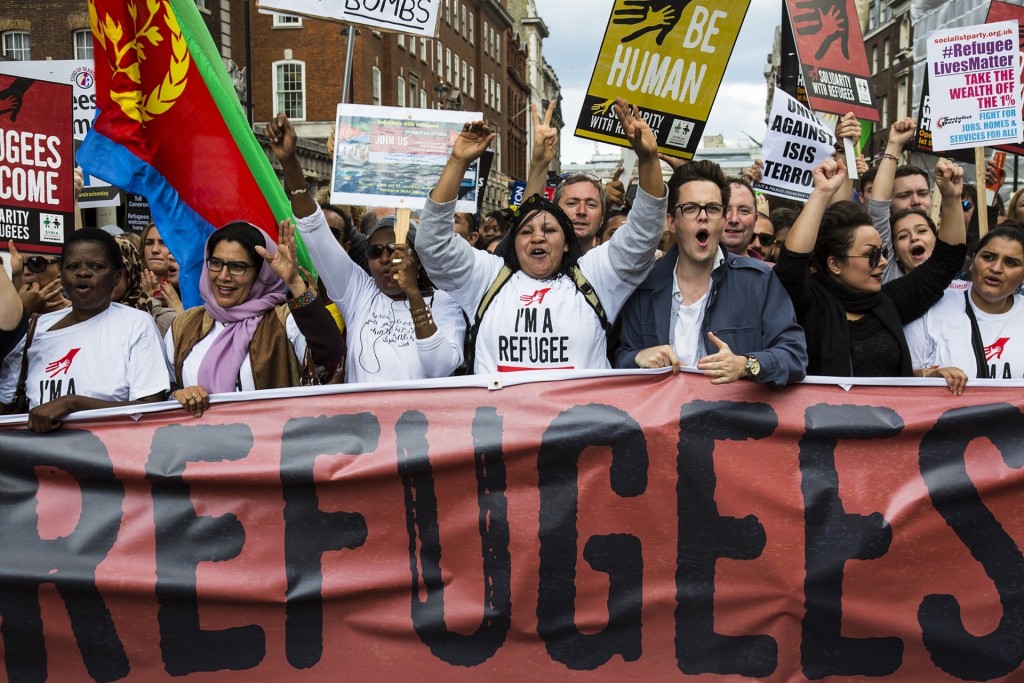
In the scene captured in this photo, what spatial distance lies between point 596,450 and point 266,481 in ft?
3.88

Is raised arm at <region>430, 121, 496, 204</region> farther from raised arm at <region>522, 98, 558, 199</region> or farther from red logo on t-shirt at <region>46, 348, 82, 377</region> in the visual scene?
red logo on t-shirt at <region>46, 348, 82, 377</region>

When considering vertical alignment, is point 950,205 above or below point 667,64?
below

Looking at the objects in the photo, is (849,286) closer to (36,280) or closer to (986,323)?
(986,323)

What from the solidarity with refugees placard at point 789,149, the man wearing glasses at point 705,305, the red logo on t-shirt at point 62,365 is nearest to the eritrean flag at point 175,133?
the red logo on t-shirt at point 62,365

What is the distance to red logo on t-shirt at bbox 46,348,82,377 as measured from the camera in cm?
398

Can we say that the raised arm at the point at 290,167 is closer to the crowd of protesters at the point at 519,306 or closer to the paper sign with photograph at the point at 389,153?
the crowd of protesters at the point at 519,306

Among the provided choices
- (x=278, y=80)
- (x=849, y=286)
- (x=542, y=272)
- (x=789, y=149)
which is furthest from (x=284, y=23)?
(x=849, y=286)

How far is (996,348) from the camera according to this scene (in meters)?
4.14

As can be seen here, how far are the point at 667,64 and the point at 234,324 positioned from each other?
2.87 meters

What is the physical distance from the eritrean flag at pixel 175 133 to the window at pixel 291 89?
108ft

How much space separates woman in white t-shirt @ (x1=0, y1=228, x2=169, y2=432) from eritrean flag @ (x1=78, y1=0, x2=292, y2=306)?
2.56 feet

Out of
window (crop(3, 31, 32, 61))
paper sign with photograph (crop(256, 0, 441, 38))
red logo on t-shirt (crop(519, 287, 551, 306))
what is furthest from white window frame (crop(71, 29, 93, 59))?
red logo on t-shirt (crop(519, 287, 551, 306))

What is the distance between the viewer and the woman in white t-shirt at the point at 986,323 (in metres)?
4.12

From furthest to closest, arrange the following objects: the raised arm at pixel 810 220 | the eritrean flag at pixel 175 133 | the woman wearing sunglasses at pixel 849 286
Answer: the eritrean flag at pixel 175 133 → the woman wearing sunglasses at pixel 849 286 → the raised arm at pixel 810 220
